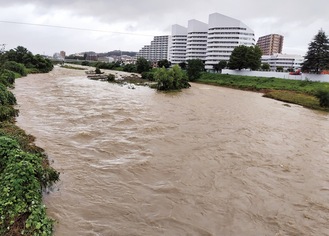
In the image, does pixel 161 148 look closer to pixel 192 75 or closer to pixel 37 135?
pixel 37 135

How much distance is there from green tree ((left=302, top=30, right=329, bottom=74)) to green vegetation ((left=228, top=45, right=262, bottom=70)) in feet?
49.0

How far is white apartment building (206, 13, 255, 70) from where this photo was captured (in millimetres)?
88938

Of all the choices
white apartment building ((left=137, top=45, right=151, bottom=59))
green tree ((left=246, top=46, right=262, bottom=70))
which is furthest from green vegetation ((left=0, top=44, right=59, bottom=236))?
white apartment building ((left=137, top=45, right=151, bottom=59))

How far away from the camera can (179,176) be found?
394 inches

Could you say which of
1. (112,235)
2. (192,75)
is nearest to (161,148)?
(112,235)

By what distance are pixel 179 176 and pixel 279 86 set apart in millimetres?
40398

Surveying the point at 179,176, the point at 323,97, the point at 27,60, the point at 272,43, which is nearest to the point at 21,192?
the point at 179,176

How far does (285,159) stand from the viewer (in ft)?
41.9

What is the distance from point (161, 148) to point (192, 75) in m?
47.2

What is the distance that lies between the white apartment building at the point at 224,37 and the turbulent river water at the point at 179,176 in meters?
74.5

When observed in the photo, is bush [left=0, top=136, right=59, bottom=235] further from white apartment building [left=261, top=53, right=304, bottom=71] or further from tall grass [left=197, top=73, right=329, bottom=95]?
white apartment building [left=261, top=53, right=304, bottom=71]

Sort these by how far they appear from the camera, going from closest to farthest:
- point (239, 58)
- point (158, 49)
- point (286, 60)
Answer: point (239, 58) < point (286, 60) < point (158, 49)

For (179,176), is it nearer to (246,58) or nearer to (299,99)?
(299,99)

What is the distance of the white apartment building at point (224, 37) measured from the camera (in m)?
88.9
